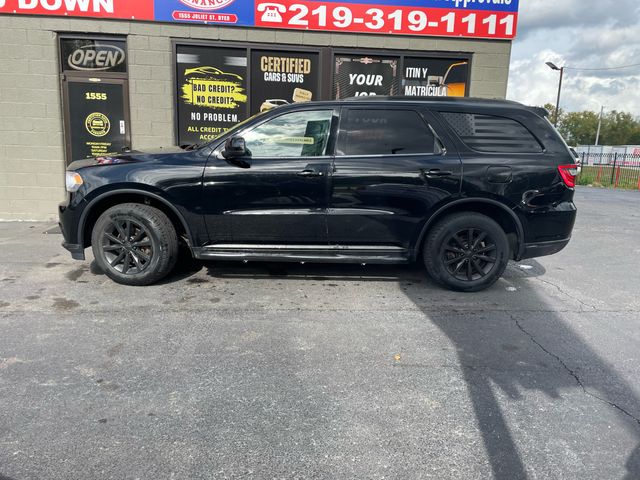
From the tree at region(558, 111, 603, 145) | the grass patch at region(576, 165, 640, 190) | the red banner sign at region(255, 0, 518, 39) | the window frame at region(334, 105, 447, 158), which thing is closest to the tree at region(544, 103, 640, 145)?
the tree at region(558, 111, 603, 145)

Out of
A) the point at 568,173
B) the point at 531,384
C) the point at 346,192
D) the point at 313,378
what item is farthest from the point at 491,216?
the point at 313,378

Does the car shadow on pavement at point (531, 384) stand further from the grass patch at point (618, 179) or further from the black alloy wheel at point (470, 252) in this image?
the grass patch at point (618, 179)

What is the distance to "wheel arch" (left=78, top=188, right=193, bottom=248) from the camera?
468cm

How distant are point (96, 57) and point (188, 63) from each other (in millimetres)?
1514

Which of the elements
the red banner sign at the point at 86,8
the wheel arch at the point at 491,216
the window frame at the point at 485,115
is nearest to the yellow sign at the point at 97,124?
the red banner sign at the point at 86,8

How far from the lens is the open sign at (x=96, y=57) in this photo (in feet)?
26.3

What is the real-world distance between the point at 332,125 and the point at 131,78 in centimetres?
493

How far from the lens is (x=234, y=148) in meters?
4.45

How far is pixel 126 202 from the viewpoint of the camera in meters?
4.85

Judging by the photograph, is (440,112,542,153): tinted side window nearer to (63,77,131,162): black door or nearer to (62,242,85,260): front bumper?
(62,242,85,260): front bumper

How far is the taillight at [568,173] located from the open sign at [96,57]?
276 inches

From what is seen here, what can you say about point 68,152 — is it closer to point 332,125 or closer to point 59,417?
point 332,125

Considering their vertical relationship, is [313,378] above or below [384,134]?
below

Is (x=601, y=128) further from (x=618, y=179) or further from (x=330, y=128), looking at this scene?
(x=330, y=128)
